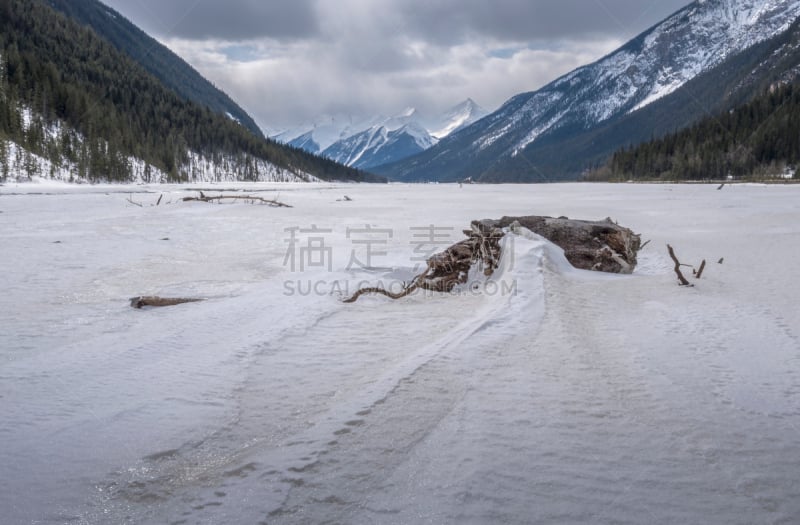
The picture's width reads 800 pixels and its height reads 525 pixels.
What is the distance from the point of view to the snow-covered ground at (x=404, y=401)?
1.94 meters

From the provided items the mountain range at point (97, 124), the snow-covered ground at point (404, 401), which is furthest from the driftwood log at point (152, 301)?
the mountain range at point (97, 124)

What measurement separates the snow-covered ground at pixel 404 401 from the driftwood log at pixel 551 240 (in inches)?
18.9

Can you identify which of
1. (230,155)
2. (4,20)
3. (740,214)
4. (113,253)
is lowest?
(113,253)

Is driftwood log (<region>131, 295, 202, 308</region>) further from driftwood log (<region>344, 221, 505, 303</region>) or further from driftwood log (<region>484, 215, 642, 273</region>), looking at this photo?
driftwood log (<region>484, 215, 642, 273</region>)

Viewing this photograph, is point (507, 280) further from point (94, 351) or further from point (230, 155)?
point (230, 155)

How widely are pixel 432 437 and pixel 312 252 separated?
751 cm

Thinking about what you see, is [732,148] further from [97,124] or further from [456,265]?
[97,124]

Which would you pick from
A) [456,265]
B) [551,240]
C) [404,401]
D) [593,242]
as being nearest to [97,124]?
[456,265]

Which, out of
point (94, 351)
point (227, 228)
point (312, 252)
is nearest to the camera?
point (94, 351)

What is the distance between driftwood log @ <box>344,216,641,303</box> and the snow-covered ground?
479 mm

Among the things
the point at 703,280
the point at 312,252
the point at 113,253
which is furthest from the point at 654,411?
the point at 113,253

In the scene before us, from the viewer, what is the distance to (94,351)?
3771 mm

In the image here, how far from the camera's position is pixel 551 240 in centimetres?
828

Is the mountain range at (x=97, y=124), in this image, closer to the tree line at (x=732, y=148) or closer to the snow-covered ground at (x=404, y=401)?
the snow-covered ground at (x=404, y=401)
